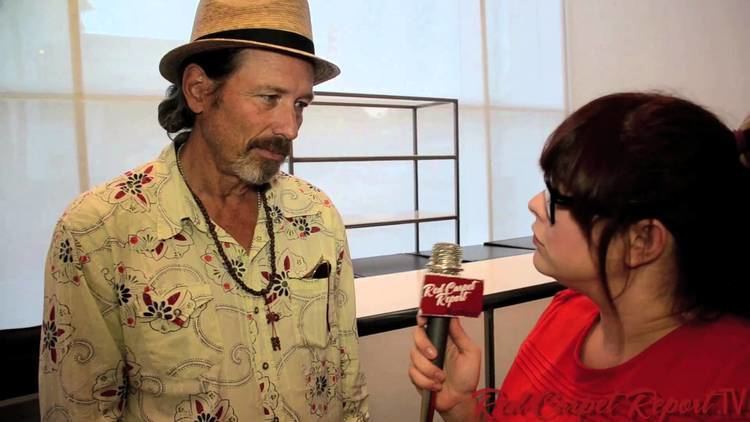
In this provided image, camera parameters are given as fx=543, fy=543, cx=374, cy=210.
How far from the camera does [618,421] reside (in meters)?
0.78

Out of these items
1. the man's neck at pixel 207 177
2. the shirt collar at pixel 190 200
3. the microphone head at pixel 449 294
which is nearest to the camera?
the microphone head at pixel 449 294

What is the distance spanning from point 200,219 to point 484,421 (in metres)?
0.71

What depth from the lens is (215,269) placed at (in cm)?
114

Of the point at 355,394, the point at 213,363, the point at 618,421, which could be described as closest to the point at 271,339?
the point at 213,363

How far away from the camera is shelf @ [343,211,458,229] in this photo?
3.93 metres

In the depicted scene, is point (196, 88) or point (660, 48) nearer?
point (196, 88)

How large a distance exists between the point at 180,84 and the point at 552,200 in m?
0.94

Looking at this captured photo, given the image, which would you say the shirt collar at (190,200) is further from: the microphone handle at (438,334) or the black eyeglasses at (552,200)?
the black eyeglasses at (552,200)

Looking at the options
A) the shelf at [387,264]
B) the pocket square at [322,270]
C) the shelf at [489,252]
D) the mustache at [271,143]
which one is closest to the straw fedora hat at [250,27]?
the mustache at [271,143]

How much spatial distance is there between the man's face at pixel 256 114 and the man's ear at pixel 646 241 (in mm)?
723

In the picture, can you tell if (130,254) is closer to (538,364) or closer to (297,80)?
(297,80)

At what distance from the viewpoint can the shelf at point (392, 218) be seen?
3.93m

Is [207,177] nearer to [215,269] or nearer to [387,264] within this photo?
[215,269]

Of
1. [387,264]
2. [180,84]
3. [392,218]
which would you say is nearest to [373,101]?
[392,218]
